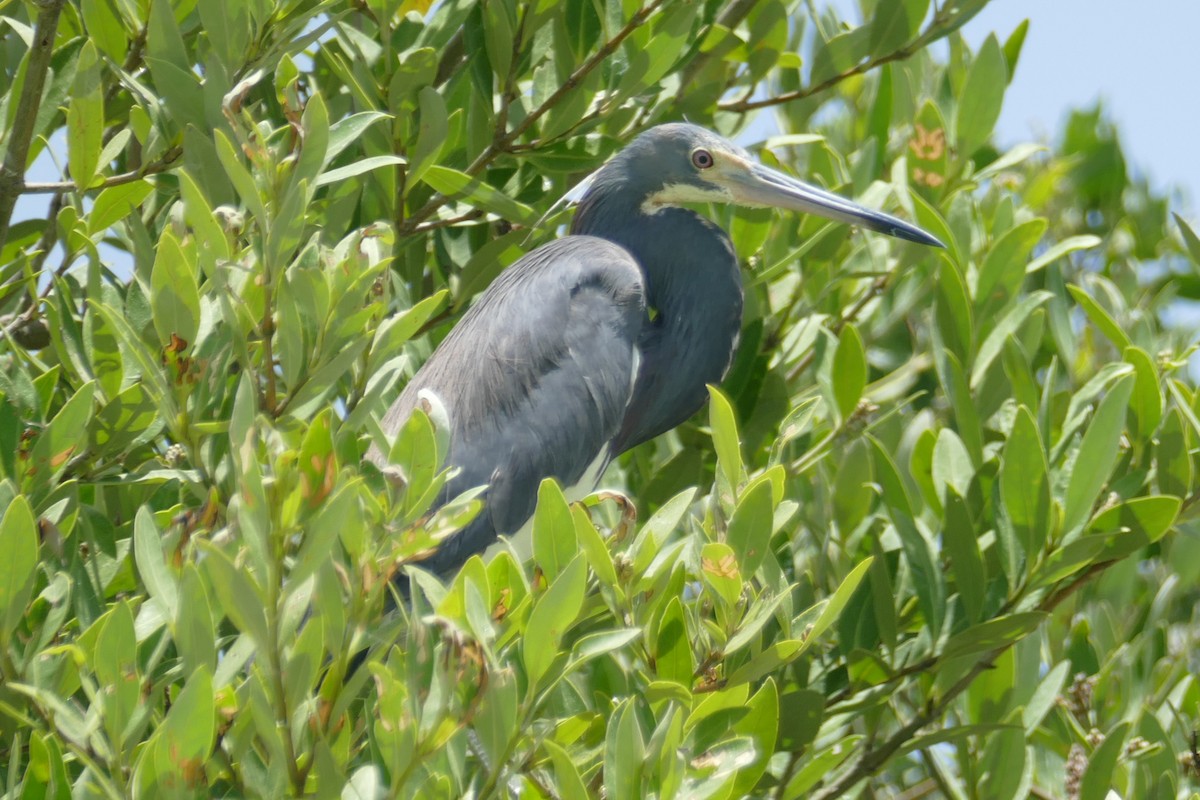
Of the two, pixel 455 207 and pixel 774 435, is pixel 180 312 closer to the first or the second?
pixel 455 207

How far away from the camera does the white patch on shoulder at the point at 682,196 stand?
383 cm

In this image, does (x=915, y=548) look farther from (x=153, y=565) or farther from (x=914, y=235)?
(x=153, y=565)

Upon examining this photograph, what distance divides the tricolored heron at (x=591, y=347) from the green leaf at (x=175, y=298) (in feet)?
3.67

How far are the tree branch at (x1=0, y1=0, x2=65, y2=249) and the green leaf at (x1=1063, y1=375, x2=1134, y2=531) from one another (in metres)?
1.87

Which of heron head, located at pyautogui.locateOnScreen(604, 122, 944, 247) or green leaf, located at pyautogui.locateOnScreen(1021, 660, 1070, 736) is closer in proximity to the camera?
green leaf, located at pyautogui.locateOnScreen(1021, 660, 1070, 736)

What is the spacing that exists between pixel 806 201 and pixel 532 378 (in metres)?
0.80

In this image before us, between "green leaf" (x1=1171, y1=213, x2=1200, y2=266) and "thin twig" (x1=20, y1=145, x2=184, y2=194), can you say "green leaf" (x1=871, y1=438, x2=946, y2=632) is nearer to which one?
"green leaf" (x1=1171, y1=213, x2=1200, y2=266)

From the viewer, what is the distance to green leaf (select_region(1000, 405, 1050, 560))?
8.21 ft

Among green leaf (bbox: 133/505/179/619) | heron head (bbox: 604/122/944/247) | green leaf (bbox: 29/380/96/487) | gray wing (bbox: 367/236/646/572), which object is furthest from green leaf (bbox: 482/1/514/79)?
green leaf (bbox: 133/505/179/619)

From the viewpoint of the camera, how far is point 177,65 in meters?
2.45

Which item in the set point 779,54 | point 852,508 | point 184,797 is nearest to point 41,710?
point 184,797

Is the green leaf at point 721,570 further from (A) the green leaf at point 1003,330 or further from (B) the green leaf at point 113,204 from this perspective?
(B) the green leaf at point 113,204

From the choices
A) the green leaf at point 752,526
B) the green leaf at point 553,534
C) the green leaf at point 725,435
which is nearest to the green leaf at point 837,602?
the green leaf at point 752,526

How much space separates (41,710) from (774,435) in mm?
Answer: 1816
